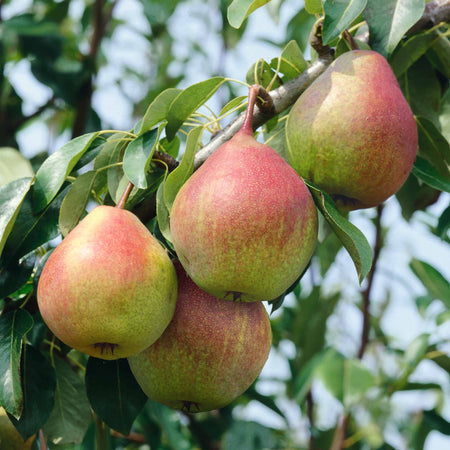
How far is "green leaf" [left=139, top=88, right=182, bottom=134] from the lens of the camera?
47.7 inches

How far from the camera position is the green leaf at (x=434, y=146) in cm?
150

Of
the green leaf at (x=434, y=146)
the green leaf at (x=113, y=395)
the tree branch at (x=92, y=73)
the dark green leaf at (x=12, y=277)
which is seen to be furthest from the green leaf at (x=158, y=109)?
the tree branch at (x=92, y=73)

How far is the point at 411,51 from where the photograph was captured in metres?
1.50

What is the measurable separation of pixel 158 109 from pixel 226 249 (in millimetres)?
373

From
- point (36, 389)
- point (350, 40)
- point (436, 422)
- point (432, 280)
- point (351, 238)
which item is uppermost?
point (350, 40)

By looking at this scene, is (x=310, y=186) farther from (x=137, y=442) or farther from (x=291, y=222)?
(x=137, y=442)

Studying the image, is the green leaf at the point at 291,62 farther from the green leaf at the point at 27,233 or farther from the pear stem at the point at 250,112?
the green leaf at the point at 27,233

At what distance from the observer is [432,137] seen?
1.51 meters

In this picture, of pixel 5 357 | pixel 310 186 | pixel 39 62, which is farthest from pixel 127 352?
pixel 39 62

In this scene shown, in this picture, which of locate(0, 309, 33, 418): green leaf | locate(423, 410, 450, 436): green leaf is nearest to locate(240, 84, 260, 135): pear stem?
locate(0, 309, 33, 418): green leaf

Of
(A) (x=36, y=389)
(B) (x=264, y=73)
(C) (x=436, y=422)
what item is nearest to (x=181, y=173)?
(B) (x=264, y=73)

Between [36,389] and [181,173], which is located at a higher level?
[181,173]

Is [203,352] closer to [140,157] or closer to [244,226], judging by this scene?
[244,226]

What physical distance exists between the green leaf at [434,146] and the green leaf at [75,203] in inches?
30.0
